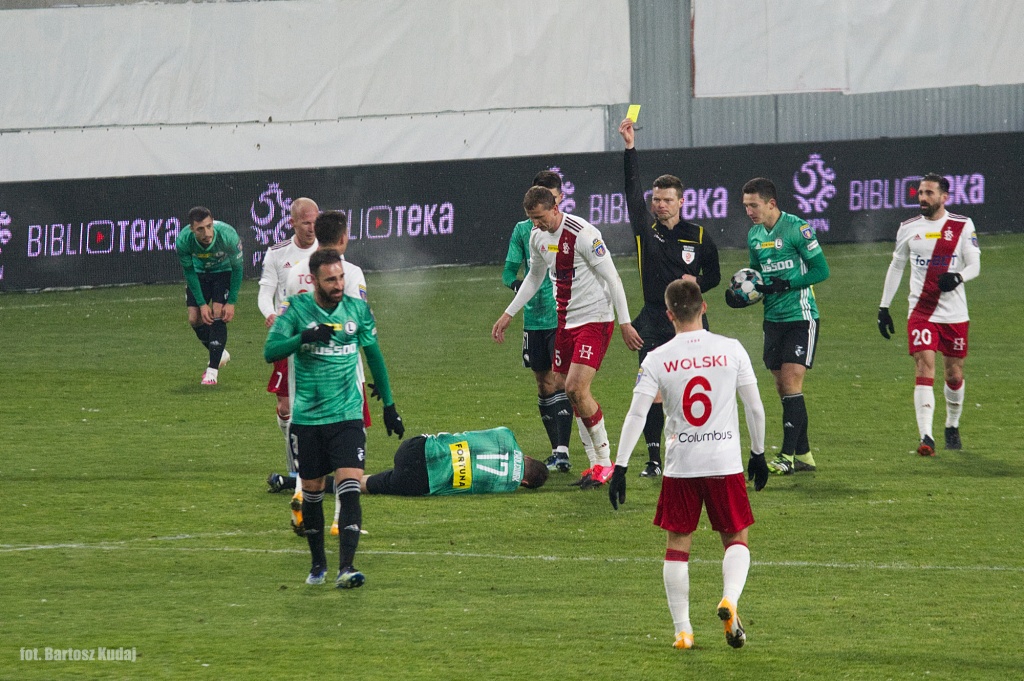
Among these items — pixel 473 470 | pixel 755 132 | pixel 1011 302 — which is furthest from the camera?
pixel 755 132

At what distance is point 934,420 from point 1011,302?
7880 millimetres

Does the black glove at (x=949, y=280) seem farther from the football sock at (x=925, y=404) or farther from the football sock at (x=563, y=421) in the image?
the football sock at (x=563, y=421)

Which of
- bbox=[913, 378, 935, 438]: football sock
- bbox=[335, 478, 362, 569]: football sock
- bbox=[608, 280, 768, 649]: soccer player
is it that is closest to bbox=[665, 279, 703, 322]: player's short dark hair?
bbox=[608, 280, 768, 649]: soccer player

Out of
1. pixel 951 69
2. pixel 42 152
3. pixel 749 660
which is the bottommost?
pixel 749 660

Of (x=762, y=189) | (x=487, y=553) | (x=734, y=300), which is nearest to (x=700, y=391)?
(x=487, y=553)

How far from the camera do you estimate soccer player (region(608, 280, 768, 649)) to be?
7.33 meters

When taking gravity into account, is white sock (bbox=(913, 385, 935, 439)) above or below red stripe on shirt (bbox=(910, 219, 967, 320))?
below

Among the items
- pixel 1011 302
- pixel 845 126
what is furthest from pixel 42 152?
pixel 1011 302

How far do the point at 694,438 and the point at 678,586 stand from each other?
0.76 metres

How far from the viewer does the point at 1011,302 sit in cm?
2073

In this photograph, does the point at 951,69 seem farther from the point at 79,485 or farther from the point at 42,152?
the point at 79,485

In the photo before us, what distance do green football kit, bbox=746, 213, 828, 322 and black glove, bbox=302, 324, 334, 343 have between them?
461 cm

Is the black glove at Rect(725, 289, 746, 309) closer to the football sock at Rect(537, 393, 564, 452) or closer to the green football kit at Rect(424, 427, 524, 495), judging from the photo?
the football sock at Rect(537, 393, 564, 452)

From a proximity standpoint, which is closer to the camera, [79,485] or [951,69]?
[79,485]
